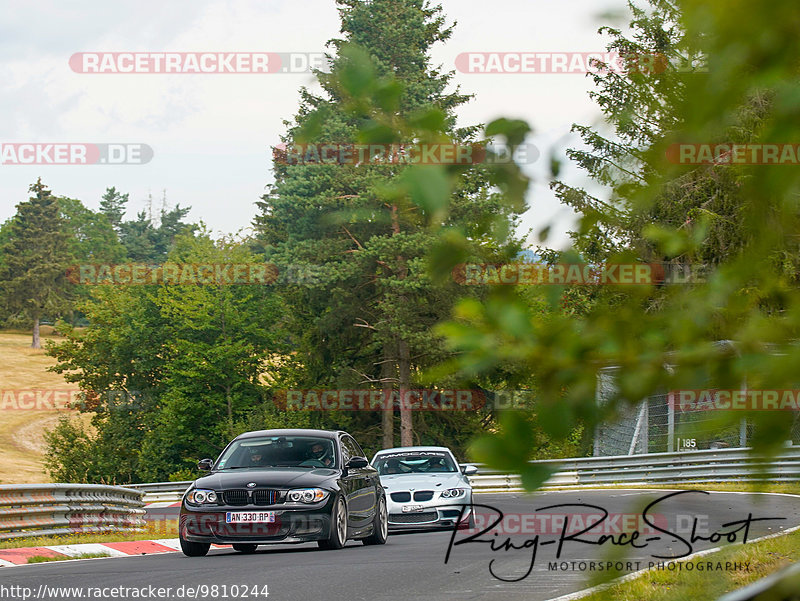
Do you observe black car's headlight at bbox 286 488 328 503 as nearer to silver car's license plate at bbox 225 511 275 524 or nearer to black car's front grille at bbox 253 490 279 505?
black car's front grille at bbox 253 490 279 505

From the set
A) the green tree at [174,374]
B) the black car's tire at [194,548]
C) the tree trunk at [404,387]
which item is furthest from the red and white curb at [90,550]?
the green tree at [174,374]

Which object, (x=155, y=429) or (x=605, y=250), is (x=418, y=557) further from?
(x=155, y=429)

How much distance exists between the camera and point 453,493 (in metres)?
17.4

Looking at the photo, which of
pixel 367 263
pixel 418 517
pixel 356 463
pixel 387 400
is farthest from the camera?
pixel 387 400

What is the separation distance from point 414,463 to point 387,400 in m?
29.6

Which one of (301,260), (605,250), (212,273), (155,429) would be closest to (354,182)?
(301,260)

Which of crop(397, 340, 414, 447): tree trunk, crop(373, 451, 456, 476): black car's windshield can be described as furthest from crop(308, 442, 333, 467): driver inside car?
crop(397, 340, 414, 447): tree trunk

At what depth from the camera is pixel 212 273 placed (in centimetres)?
5841

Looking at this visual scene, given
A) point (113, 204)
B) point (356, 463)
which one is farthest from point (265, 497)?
point (113, 204)

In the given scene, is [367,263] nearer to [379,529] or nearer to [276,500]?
[379,529]

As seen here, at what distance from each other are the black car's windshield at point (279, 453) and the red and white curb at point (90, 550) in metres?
1.41

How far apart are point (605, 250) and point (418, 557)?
10281mm

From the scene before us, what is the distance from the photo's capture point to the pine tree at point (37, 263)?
11531 centimetres

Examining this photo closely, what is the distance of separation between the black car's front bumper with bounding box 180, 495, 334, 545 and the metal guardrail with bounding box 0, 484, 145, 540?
3.15 meters
